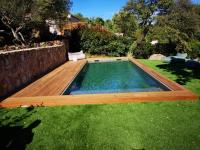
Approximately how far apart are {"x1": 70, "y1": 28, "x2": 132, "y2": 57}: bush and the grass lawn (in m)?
17.0

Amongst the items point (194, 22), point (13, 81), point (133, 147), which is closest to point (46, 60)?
point (13, 81)

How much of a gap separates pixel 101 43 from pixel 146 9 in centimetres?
722

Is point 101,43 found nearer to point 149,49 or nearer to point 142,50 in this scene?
point 142,50

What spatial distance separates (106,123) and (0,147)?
8.22 ft

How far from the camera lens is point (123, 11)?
28.8m

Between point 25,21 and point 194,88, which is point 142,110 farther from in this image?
point 25,21

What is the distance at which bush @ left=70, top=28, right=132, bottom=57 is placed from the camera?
77.4 feet

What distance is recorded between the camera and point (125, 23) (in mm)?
31203

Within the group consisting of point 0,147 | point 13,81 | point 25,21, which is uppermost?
point 25,21

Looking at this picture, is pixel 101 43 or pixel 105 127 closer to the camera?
pixel 105 127

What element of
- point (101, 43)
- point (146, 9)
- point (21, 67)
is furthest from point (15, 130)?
point (146, 9)

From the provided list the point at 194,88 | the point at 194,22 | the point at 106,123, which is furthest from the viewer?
the point at 194,22

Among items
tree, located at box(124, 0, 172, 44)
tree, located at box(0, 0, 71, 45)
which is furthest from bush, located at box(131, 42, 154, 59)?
tree, located at box(0, 0, 71, 45)

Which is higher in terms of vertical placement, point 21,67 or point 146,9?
point 146,9
